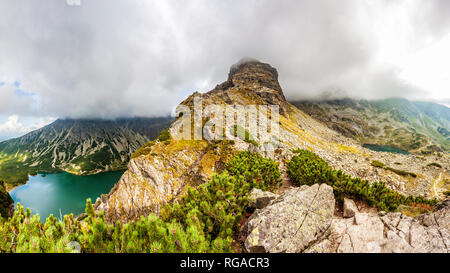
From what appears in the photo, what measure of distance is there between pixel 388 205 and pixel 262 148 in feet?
64.6

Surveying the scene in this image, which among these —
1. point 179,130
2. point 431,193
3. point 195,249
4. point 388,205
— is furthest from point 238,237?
point 431,193

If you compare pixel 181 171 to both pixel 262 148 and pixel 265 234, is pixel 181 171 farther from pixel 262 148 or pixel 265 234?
pixel 265 234

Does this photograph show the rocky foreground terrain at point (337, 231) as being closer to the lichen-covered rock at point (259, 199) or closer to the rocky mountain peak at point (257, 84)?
the lichen-covered rock at point (259, 199)

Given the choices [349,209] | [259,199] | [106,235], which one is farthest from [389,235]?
[106,235]

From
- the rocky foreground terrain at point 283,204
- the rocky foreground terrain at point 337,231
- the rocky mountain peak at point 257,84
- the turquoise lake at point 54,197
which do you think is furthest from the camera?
the rocky mountain peak at point 257,84

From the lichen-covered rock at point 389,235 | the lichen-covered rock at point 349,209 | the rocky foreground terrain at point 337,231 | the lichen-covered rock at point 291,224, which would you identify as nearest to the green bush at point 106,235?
the lichen-covered rock at point 291,224

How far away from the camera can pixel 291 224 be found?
26.0ft

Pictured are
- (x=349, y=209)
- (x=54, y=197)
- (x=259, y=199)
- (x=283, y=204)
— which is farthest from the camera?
(x=54, y=197)

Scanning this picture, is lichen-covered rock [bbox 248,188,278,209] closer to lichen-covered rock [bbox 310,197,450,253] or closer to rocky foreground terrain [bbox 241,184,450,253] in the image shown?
rocky foreground terrain [bbox 241,184,450,253]

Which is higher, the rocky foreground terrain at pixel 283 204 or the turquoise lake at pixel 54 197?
the rocky foreground terrain at pixel 283 204

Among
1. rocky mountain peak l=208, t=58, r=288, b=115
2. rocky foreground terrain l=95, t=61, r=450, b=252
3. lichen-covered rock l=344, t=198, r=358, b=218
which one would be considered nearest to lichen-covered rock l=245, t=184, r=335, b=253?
rocky foreground terrain l=95, t=61, r=450, b=252

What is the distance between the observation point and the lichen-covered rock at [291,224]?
7.23 meters

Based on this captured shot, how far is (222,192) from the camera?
10352 mm

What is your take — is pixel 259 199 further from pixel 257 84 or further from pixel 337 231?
pixel 257 84
